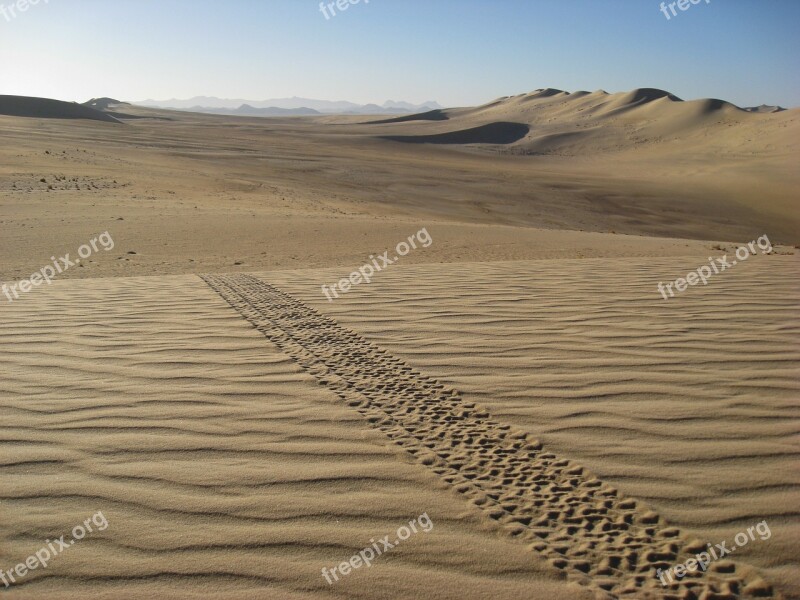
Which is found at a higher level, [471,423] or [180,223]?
[180,223]

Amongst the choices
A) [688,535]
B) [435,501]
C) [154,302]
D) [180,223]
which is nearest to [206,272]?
[154,302]

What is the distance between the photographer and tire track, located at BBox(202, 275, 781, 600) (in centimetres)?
239

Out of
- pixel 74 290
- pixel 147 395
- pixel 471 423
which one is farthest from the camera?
pixel 74 290

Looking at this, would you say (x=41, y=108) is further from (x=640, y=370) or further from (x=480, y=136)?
(x=640, y=370)

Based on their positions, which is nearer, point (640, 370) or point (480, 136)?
point (640, 370)

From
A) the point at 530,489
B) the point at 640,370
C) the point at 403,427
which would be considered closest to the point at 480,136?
the point at 640,370

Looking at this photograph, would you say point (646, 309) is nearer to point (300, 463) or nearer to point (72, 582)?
point (300, 463)

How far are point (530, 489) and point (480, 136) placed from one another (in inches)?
2347

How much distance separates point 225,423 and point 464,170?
98.1 ft

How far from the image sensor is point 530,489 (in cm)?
297

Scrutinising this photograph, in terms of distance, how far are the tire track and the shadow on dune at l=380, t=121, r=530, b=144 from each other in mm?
49778

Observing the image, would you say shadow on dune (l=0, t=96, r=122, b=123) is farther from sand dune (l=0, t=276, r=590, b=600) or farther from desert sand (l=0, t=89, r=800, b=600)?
sand dune (l=0, t=276, r=590, b=600)

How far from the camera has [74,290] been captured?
7.53 meters

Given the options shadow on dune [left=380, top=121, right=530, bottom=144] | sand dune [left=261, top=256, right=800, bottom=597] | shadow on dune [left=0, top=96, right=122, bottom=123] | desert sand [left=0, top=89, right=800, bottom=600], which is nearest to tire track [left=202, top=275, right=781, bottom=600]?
desert sand [left=0, top=89, right=800, bottom=600]
